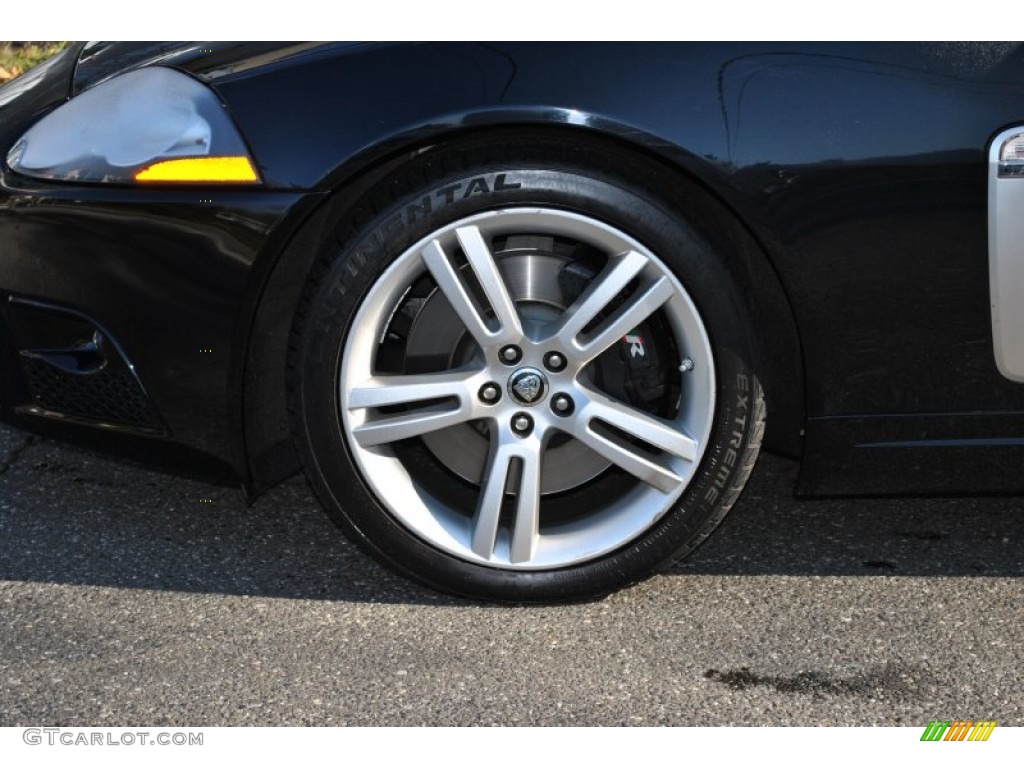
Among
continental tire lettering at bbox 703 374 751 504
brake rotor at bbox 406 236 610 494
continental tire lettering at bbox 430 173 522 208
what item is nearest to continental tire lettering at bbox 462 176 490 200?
continental tire lettering at bbox 430 173 522 208

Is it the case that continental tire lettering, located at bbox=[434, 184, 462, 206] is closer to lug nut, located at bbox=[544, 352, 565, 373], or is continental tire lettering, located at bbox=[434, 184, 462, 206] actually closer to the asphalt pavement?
lug nut, located at bbox=[544, 352, 565, 373]

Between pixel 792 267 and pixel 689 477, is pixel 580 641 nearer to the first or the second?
pixel 689 477

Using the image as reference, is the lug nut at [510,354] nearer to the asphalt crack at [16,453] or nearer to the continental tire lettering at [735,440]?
the continental tire lettering at [735,440]

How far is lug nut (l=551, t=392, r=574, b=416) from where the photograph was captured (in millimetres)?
2857

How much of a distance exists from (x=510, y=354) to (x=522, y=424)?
14 centimetres

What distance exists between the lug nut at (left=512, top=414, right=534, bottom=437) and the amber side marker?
659 millimetres

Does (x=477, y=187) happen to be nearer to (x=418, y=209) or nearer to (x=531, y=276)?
(x=418, y=209)

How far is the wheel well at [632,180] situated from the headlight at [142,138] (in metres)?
0.19

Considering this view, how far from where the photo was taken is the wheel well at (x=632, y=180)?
8.91 feet

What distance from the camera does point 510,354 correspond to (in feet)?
9.29

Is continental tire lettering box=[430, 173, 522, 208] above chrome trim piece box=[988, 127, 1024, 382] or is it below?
below

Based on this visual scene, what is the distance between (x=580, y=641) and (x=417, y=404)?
608 mm
